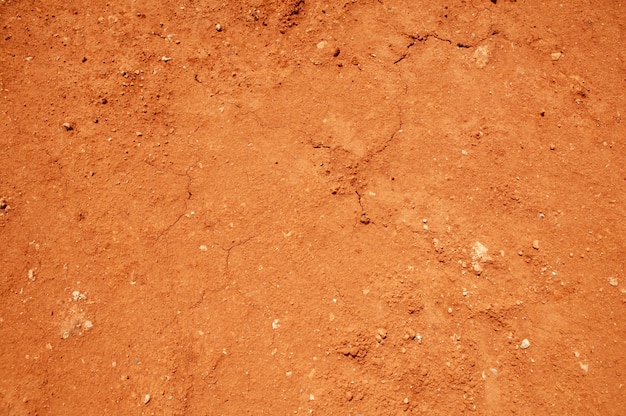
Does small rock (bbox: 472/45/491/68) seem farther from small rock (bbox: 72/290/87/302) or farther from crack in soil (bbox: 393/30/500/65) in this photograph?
small rock (bbox: 72/290/87/302)

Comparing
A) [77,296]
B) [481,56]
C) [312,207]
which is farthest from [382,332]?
[481,56]

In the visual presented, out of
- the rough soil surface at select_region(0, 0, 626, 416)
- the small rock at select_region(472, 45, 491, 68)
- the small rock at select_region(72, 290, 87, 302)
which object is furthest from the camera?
the small rock at select_region(472, 45, 491, 68)

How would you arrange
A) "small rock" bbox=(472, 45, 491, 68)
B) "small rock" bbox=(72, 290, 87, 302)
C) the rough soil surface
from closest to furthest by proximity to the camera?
the rough soil surface
"small rock" bbox=(72, 290, 87, 302)
"small rock" bbox=(472, 45, 491, 68)

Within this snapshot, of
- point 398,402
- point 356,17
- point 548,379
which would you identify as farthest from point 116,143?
point 548,379

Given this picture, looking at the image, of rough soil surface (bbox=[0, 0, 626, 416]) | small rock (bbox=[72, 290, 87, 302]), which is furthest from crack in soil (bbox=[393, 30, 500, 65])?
small rock (bbox=[72, 290, 87, 302])

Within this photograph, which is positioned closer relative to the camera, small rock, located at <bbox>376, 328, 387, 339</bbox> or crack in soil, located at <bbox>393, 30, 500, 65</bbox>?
small rock, located at <bbox>376, 328, 387, 339</bbox>

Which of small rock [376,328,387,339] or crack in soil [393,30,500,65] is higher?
crack in soil [393,30,500,65]

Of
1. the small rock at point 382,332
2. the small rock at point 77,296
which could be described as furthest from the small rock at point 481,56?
the small rock at point 77,296

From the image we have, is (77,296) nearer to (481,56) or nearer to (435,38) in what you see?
(435,38)

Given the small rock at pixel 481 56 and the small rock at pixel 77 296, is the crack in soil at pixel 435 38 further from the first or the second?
the small rock at pixel 77 296
